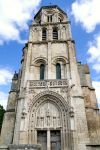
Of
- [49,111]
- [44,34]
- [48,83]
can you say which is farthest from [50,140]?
[44,34]

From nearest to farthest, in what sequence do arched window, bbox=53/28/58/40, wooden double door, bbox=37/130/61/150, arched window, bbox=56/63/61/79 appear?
wooden double door, bbox=37/130/61/150 → arched window, bbox=56/63/61/79 → arched window, bbox=53/28/58/40

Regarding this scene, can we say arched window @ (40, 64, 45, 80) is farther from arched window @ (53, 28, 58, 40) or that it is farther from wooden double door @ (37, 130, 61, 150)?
wooden double door @ (37, 130, 61, 150)

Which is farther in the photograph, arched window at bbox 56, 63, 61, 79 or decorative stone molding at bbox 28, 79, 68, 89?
arched window at bbox 56, 63, 61, 79

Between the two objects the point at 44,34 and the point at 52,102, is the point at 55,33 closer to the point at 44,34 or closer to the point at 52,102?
the point at 44,34

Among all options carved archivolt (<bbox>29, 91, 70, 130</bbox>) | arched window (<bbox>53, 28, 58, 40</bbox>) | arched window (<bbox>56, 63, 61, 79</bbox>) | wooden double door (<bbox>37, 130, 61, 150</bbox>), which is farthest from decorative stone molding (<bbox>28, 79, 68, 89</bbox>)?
arched window (<bbox>53, 28, 58, 40</bbox>)

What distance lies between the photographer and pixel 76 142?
46.6 ft

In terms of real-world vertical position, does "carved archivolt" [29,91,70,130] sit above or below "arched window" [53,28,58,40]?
below

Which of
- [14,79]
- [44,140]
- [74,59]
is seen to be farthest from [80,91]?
[14,79]

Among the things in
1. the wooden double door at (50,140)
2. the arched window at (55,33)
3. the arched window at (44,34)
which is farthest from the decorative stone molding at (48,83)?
the arched window at (55,33)

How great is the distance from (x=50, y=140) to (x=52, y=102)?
10.2ft

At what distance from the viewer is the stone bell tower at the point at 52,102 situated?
14.9m

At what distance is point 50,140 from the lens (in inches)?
596

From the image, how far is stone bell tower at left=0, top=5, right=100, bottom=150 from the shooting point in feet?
48.8

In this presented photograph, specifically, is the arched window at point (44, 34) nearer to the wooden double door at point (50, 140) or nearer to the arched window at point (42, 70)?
the arched window at point (42, 70)
